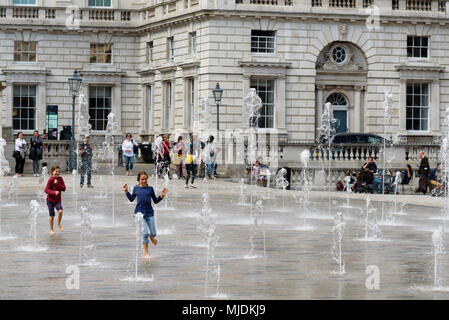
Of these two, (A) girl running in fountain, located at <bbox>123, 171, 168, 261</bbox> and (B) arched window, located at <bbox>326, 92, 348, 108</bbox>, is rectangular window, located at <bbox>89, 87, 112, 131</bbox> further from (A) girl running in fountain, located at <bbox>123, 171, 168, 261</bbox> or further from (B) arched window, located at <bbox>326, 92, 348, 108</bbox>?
(A) girl running in fountain, located at <bbox>123, 171, 168, 261</bbox>

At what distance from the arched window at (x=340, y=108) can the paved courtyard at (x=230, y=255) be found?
68.3 ft

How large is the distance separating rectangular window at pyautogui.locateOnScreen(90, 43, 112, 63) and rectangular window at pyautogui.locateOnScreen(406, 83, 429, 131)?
14677mm

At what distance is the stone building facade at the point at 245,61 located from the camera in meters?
51.8

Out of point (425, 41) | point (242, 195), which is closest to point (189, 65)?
point (425, 41)

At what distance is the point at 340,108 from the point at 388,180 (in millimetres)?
12795

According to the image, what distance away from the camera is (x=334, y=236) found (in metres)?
23.4

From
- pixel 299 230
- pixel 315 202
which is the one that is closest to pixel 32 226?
pixel 299 230

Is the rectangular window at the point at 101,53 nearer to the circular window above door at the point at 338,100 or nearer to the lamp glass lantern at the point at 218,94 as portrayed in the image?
the circular window above door at the point at 338,100

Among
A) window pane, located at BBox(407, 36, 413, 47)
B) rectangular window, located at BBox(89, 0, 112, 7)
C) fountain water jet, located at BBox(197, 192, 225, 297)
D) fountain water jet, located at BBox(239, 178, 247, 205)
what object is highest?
rectangular window, located at BBox(89, 0, 112, 7)

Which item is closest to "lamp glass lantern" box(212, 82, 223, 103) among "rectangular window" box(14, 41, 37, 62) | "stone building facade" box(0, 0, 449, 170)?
"stone building facade" box(0, 0, 449, 170)

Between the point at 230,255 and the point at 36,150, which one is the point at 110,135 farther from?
the point at 230,255

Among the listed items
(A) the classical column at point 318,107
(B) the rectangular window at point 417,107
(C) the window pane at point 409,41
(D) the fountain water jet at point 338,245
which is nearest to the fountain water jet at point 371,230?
(D) the fountain water jet at point 338,245

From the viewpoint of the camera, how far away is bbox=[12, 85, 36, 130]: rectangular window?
57531 mm

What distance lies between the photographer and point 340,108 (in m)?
53.8
